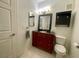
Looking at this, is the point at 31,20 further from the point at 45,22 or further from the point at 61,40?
the point at 61,40

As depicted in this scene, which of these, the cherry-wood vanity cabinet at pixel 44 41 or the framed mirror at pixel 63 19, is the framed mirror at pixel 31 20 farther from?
the framed mirror at pixel 63 19

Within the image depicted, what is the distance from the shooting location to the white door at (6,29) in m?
1.37

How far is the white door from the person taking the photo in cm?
137

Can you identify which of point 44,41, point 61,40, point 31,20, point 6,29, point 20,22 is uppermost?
point 31,20

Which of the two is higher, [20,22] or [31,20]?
[31,20]

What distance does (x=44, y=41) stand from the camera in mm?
2514

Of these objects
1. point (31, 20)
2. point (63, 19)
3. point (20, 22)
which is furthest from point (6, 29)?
point (63, 19)

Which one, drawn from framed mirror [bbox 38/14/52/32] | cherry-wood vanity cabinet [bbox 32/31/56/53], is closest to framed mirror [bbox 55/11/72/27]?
framed mirror [bbox 38/14/52/32]

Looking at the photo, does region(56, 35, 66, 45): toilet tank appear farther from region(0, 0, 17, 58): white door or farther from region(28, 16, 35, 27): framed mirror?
region(0, 0, 17, 58): white door

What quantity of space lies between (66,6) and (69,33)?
108 cm

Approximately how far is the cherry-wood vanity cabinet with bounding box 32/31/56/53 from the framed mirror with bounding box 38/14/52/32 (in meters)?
0.48

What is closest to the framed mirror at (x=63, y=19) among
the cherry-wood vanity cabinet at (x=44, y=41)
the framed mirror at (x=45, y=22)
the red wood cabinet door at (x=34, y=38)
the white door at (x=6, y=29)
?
the framed mirror at (x=45, y=22)

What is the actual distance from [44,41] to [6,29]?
1.55 metres

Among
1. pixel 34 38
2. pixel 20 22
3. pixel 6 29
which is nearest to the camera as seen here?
pixel 6 29
